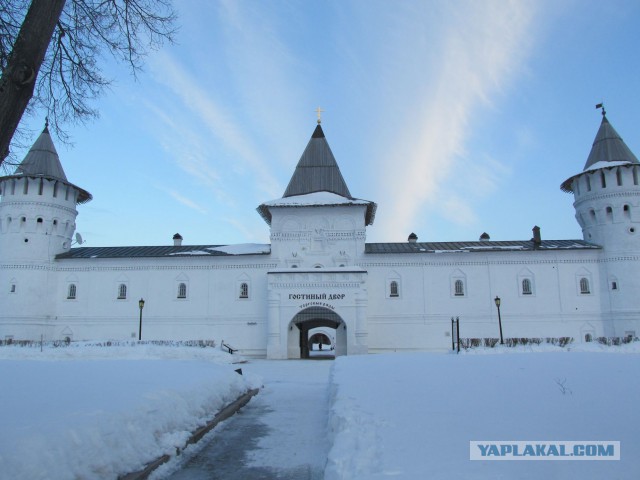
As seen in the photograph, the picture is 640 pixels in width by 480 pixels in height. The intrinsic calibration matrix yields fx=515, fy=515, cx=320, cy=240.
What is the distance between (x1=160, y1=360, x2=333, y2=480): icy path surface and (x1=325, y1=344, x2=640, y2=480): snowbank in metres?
0.63

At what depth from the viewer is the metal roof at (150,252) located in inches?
1185

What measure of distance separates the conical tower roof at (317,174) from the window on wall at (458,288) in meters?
8.49

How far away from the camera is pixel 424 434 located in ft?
15.1

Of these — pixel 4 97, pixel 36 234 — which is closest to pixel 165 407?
pixel 4 97

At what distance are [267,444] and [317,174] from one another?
26.6m

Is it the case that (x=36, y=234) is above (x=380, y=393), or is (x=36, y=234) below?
above

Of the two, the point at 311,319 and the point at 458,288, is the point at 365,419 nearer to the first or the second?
the point at 311,319

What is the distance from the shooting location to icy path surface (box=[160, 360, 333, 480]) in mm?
5586

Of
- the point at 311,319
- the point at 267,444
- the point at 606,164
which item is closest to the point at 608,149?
the point at 606,164

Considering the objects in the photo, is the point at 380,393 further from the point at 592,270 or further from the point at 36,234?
the point at 36,234

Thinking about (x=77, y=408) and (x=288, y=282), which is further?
(x=288, y=282)

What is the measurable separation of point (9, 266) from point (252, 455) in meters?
28.4

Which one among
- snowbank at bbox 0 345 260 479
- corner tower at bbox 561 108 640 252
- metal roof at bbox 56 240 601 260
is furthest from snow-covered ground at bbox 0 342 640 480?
corner tower at bbox 561 108 640 252

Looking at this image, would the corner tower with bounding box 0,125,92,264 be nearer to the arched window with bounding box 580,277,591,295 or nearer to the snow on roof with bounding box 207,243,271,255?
the snow on roof with bounding box 207,243,271,255
